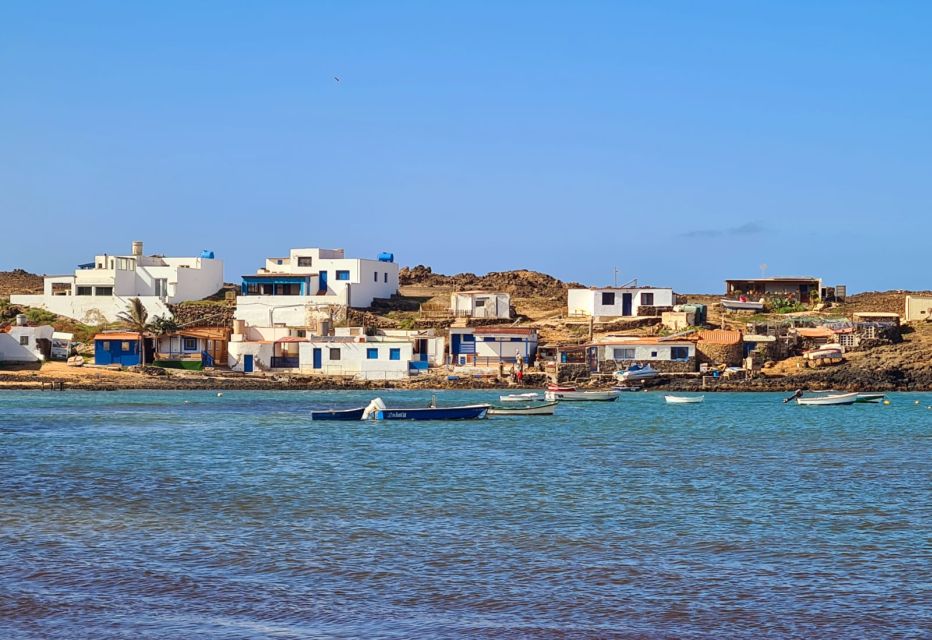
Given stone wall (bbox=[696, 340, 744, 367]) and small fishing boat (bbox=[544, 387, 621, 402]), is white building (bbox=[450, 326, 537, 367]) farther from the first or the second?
small fishing boat (bbox=[544, 387, 621, 402])

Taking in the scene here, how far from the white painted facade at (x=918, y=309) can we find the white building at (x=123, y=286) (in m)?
53.4

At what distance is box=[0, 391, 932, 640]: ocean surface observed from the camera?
16.7 meters

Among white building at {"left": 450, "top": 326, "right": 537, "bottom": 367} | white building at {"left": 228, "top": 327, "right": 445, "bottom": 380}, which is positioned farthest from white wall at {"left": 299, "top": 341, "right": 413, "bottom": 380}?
white building at {"left": 450, "top": 326, "right": 537, "bottom": 367}

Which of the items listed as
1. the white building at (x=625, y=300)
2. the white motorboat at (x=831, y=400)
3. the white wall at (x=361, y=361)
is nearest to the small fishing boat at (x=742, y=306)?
the white building at (x=625, y=300)

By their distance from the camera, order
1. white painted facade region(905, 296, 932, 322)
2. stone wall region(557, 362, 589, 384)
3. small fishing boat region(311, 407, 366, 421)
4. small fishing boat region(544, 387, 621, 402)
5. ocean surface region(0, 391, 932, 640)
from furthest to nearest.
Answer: white painted facade region(905, 296, 932, 322) → stone wall region(557, 362, 589, 384) → small fishing boat region(544, 387, 621, 402) → small fishing boat region(311, 407, 366, 421) → ocean surface region(0, 391, 932, 640)

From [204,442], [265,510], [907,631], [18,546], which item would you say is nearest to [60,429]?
[204,442]

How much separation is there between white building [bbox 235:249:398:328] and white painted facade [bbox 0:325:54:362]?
14.4 m

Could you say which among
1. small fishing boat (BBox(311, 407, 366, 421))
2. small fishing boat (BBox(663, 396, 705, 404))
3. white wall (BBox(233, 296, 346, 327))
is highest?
white wall (BBox(233, 296, 346, 327))

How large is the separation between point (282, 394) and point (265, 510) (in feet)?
152

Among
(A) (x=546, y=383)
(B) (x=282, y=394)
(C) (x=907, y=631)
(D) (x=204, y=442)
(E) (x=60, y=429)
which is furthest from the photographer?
(A) (x=546, y=383)

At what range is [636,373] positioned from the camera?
75938mm

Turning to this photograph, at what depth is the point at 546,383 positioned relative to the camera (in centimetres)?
7712

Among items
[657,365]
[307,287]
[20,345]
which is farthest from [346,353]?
[20,345]

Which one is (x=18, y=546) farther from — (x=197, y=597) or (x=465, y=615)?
(x=465, y=615)
